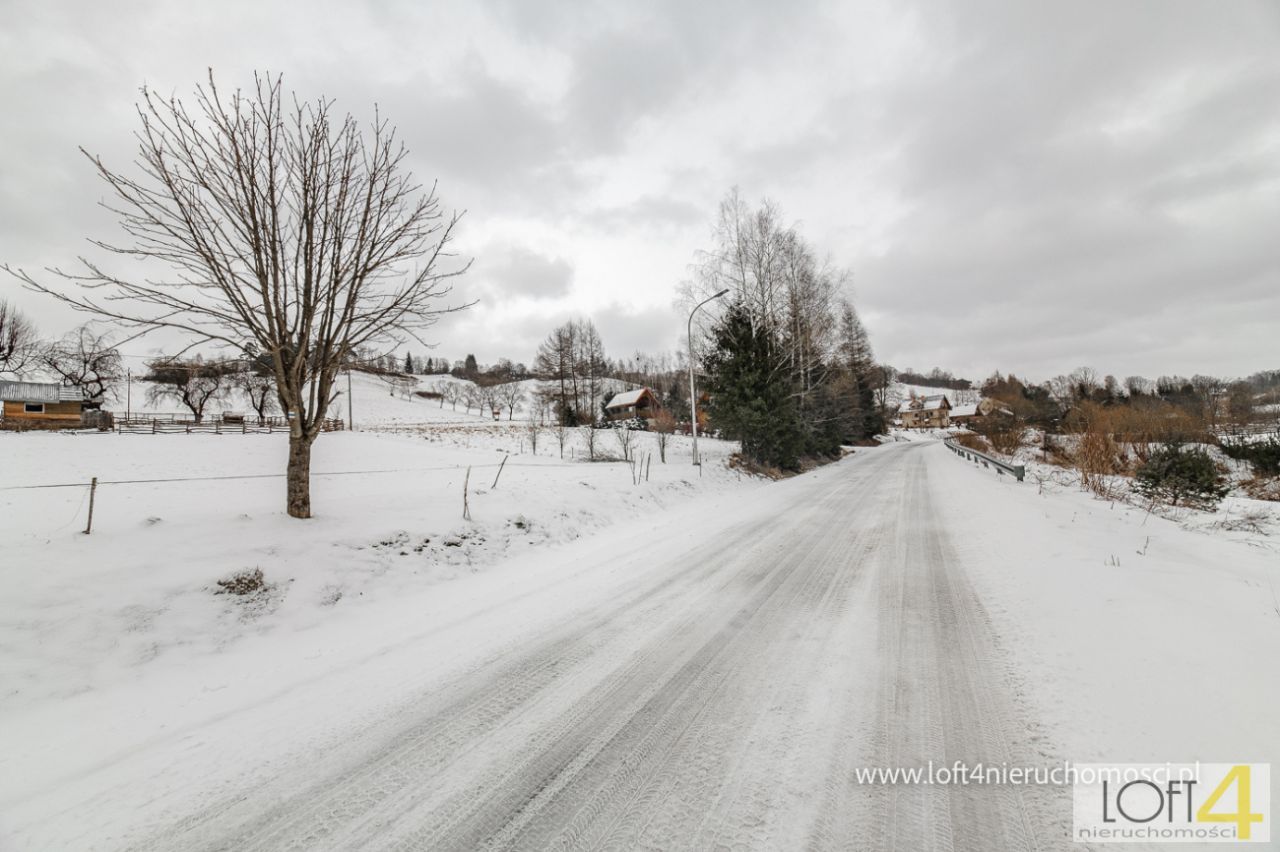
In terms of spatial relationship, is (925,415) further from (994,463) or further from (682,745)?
(682,745)

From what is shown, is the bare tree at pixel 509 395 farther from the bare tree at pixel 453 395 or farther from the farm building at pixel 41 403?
the farm building at pixel 41 403

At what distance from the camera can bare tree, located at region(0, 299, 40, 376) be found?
39.4 meters

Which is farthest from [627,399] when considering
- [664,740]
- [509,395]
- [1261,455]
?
[664,740]

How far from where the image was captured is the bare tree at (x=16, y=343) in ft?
129

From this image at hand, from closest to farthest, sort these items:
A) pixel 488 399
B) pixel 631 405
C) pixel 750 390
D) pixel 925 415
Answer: pixel 750 390, pixel 631 405, pixel 488 399, pixel 925 415

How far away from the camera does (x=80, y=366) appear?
1657 inches

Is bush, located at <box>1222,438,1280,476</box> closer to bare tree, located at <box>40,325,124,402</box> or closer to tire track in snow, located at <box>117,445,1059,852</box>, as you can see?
tire track in snow, located at <box>117,445,1059,852</box>

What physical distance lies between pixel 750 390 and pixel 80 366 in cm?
6063

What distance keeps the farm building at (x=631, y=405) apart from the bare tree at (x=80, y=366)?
48.0m

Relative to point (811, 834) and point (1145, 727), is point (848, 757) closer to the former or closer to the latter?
point (811, 834)

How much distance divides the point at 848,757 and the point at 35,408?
62.1 meters

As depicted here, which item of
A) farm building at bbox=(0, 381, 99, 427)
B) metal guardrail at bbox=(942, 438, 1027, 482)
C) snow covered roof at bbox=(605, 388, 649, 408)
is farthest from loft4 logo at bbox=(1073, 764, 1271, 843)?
farm building at bbox=(0, 381, 99, 427)

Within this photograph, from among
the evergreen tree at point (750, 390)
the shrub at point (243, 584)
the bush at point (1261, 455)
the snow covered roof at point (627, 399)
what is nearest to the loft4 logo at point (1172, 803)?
the shrub at point (243, 584)

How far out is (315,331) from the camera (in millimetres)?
6789
